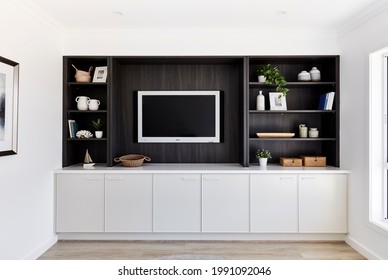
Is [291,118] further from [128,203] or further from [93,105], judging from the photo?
[93,105]

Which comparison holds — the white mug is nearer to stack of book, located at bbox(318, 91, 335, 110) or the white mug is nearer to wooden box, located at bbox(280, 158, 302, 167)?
wooden box, located at bbox(280, 158, 302, 167)

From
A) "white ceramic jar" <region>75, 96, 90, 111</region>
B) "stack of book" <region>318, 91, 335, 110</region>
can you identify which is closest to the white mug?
"white ceramic jar" <region>75, 96, 90, 111</region>

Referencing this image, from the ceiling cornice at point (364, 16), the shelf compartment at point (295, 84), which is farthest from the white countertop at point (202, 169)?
the ceiling cornice at point (364, 16)

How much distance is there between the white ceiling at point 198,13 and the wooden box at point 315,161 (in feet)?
4.99

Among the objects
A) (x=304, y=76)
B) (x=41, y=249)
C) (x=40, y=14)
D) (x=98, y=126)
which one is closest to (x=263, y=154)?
(x=304, y=76)

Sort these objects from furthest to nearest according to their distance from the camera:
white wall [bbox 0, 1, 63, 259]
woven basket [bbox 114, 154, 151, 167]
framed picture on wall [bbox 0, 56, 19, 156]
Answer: woven basket [bbox 114, 154, 151, 167]
white wall [bbox 0, 1, 63, 259]
framed picture on wall [bbox 0, 56, 19, 156]

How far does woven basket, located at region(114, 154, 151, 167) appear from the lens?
Result: 336 centimetres

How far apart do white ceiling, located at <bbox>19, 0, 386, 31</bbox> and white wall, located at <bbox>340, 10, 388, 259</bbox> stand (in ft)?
0.80

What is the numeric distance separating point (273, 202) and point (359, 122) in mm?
1225

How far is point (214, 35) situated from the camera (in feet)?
11.2

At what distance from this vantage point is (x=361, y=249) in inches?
116

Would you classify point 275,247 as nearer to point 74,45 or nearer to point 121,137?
point 121,137

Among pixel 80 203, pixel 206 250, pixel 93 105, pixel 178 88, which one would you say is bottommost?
pixel 206 250
